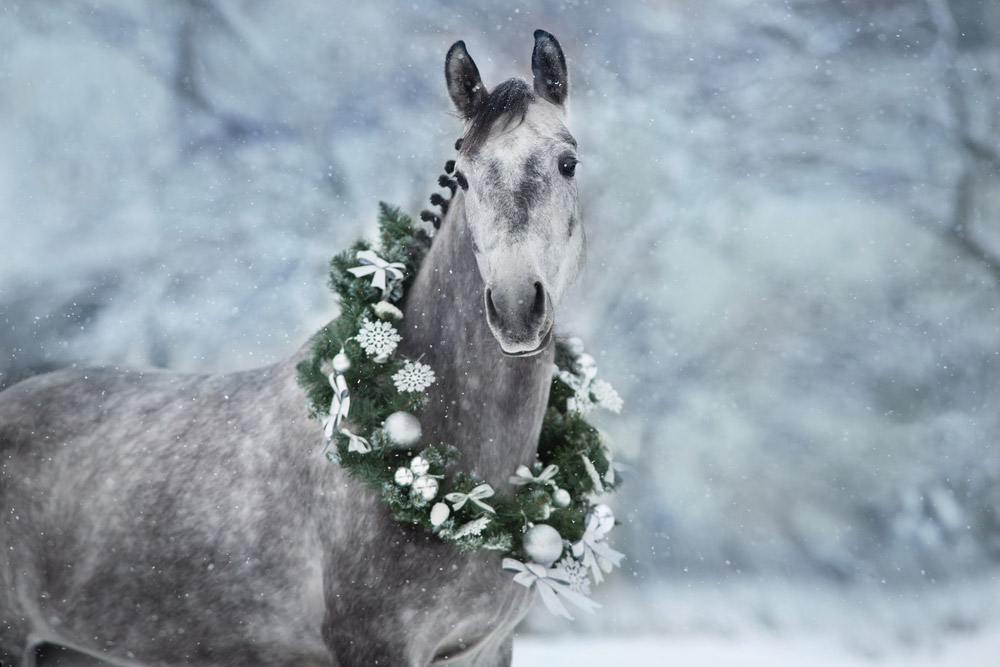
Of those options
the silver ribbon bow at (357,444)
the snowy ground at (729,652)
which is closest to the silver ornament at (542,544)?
the silver ribbon bow at (357,444)

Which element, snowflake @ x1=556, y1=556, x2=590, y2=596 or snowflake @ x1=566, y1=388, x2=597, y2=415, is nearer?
snowflake @ x1=556, y1=556, x2=590, y2=596

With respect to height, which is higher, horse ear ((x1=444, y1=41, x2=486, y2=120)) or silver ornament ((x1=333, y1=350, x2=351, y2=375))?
horse ear ((x1=444, y1=41, x2=486, y2=120))

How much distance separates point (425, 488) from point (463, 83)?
795 mm

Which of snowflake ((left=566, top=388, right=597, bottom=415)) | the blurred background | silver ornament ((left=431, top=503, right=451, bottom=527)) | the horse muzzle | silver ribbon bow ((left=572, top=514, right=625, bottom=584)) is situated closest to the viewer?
the horse muzzle

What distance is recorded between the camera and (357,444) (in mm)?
1374

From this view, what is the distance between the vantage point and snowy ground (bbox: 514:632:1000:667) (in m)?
2.74

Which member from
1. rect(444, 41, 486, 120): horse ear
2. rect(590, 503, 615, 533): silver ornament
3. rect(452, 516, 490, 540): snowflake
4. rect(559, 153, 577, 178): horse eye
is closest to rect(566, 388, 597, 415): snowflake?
rect(590, 503, 615, 533): silver ornament

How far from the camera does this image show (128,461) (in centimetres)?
Answer: 175

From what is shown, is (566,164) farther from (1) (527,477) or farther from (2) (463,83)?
(1) (527,477)

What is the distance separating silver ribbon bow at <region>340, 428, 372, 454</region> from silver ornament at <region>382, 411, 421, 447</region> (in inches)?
1.7

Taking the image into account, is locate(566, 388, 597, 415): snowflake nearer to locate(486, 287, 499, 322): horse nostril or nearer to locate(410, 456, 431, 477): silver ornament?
locate(410, 456, 431, 477): silver ornament

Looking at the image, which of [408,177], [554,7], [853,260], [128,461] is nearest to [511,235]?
[128,461]

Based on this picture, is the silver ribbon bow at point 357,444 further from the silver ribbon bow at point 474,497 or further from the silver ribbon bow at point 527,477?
the silver ribbon bow at point 527,477

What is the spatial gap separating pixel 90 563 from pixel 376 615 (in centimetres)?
84
